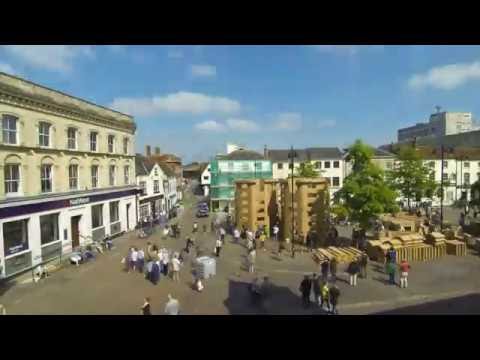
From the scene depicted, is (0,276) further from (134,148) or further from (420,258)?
(420,258)

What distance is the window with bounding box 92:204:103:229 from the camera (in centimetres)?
2352

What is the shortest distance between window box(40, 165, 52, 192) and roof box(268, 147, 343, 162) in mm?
32383

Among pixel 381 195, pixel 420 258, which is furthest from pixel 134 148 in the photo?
pixel 420 258

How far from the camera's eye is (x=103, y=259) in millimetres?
19328

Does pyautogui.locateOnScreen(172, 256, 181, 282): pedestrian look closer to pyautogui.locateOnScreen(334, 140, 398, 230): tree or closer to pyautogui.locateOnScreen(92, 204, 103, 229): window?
pyautogui.locateOnScreen(334, 140, 398, 230): tree

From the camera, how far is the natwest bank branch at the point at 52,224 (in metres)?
16.0

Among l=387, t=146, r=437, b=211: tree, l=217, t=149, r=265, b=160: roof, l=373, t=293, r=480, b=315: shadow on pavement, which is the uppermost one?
l=217, t=149, r=265, b=160: roof

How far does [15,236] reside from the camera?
54.2ft

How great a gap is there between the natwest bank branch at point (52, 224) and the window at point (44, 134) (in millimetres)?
3179

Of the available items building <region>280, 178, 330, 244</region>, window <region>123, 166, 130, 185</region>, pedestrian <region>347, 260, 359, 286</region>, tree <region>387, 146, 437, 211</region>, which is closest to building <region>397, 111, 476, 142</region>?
tree <region>387, 146, 437, 211</region>

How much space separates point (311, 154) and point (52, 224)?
1389 inches

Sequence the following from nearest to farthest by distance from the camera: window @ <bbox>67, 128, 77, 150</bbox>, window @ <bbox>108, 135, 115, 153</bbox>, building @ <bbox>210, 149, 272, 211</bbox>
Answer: window @ <bbox>67, 128, 77, 150</bbox>
window @ <bbox>108, 135, 115, 153</bbox>
building @ <bbox>210, 149, 272, 211</bbox>

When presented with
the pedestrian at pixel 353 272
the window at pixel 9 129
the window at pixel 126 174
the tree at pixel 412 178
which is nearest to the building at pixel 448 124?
the tree at pixel 412 178
